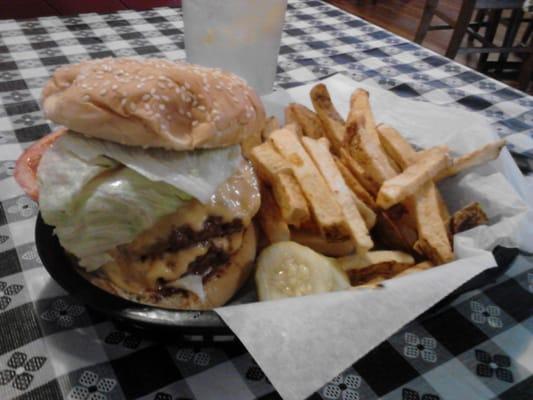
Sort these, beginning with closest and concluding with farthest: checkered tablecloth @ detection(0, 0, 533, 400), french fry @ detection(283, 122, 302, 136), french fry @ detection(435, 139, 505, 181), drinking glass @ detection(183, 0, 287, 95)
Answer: checkered tablecloth @ detection(0, 0, 533, 400) < french fry @ detection(435, 139, 505, 181) < french fry @ detection(283, 122, 302, 136) < drinking glass @ detection(183, 0, 287, 95)

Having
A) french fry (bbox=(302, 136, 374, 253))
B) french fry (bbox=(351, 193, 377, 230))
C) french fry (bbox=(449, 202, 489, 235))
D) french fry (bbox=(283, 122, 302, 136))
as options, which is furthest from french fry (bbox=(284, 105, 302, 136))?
french fry (bbox=(449, 202, 489, 235))

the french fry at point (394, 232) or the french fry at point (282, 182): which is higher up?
the french fry at point (282, 182)

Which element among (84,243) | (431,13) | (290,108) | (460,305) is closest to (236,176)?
(84,243)

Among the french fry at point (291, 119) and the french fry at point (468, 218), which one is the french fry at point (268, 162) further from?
the french fry at point (468, 218)

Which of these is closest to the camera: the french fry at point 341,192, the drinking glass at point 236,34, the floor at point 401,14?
the french fry at point 341,192

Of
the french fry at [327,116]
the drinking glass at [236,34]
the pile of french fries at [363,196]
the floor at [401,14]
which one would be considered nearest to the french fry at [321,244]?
the pile of french fries at [363,196]

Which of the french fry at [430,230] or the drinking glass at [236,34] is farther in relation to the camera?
the drinking glass at [236,34]

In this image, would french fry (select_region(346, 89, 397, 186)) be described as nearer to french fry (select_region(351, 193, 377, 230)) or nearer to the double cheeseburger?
french fry (select_region(351, 193, 377, 230))
